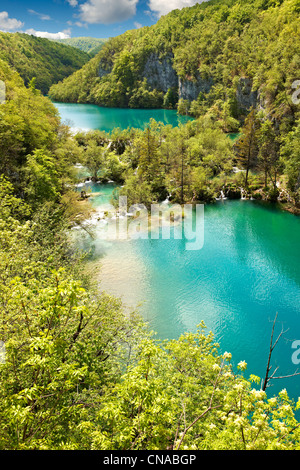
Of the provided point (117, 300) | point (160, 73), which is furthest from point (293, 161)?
point (160, 73)

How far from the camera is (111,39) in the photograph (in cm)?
15050

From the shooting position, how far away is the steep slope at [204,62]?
53.9 m

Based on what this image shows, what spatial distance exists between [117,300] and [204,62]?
327 ft

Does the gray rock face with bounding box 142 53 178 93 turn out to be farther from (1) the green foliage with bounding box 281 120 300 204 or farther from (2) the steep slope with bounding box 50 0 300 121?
(1) the green foliage with bounding box 281 120 300 204

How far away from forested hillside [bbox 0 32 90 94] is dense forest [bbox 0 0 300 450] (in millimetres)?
93291

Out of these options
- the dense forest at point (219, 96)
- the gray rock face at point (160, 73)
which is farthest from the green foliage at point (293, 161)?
the gray rock face at point (160, 73)

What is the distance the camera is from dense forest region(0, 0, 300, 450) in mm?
6633

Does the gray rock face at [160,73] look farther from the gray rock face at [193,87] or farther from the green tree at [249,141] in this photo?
the green tree at [249,141]

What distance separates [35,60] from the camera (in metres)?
172

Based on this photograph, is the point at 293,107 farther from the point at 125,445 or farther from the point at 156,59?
the point at 156,59

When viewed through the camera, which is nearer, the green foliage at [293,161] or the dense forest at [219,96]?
the green foliage at [293,161]

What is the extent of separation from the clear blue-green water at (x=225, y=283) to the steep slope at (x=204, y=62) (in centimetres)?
2771

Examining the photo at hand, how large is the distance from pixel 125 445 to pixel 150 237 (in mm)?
26061

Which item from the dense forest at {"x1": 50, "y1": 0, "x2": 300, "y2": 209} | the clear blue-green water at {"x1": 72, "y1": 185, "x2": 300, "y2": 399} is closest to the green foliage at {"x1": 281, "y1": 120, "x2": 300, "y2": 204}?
the dense forest at {"x1": 50, "y1": 0, "x2": 300, "y2": 209}
